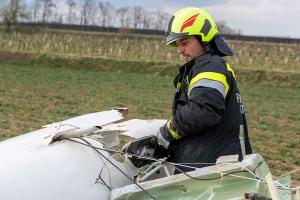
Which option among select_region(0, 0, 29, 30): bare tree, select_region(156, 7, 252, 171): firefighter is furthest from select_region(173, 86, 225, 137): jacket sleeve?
select_region(0, 0, 29, 30): bare tree

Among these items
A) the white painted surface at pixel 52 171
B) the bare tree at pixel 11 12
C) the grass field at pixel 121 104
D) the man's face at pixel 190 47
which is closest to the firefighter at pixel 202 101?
the man's face at pixel 190 47

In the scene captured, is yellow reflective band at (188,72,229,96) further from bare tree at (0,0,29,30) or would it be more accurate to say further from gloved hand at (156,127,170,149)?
bare tree at (0,0,29,30)

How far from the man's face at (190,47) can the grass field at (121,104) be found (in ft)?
16.5

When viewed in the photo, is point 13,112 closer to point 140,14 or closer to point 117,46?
point 117,46

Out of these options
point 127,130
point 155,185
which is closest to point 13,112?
point 127,130

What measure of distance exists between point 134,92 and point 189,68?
52.3 ft

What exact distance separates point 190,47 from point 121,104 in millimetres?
12411

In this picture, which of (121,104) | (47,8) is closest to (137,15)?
(47,8)

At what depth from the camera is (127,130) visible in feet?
12.5

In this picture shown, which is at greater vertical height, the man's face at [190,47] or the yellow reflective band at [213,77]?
the man's face at [190,47]

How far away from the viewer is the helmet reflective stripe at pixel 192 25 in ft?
11.1

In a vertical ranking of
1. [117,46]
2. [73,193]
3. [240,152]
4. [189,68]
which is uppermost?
[189,68]

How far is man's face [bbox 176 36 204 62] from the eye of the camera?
3.42 metres

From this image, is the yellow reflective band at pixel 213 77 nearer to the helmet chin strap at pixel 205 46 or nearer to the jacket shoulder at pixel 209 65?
the jacket shoulder at pixel 209 65
